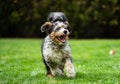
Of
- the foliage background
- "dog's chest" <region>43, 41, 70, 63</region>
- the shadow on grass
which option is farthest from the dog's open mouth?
the foliage background

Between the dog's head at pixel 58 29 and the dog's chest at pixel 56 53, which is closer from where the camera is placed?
the dog's head at pixel 58 29

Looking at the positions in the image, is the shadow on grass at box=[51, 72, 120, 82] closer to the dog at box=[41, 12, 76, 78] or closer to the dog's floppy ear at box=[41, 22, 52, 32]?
the dog at box=[41, 12, 76, 78]

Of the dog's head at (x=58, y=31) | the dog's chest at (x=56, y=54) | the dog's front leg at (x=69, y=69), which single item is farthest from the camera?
the dog's chest at (x=56, y=54)

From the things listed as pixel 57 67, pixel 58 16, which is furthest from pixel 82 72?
pixel 58 16

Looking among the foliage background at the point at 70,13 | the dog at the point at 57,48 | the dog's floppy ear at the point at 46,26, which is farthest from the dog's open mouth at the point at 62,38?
the foliage background at the point at 70,13

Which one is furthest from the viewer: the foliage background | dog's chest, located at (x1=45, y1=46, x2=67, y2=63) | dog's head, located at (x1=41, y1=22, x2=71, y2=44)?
the foliage background

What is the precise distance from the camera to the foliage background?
24.3 metres

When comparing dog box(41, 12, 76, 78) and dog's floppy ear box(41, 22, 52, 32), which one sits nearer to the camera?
dog box(41, 12, 76, 78)

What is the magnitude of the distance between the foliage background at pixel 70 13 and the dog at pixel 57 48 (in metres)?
15.1

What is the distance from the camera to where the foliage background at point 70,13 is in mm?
24312

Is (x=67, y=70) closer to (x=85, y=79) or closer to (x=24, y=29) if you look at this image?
(x=85, y=79)

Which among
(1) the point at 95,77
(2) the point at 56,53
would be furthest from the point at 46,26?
(1) the point at 95,77

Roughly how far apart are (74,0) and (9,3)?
3.59m

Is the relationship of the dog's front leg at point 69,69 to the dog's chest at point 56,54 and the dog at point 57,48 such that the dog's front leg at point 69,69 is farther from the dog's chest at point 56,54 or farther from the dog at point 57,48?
the dog's chest at point 56,54
